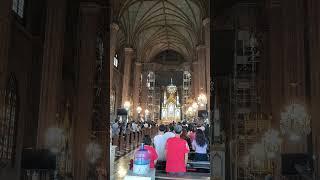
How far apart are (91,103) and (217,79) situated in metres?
3.06

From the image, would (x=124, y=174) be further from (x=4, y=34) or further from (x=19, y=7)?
(x=4, y=34)

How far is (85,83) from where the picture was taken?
8594 mm

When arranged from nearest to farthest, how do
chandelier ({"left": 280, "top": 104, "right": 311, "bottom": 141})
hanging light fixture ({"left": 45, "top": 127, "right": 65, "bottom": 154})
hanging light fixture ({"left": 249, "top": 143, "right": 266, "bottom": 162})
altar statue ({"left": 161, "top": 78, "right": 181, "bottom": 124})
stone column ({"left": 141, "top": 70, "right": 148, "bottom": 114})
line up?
chandelier ({"left": 280, "top": 104, "right": 311, "bottom": 141}) < hanging light fixture ({"left": 45, "top": 127, "right": 65, "bottom": 154}) < hanging light fixture ({"left": 249, "top": 143, "right": 266, "bottom": 162}) < stone column ({"left": 141, "top": 70, "right": 148, "bottom": 114}) < altar statue ({"left": 161, "top": 78, "right": 181, "bottom": 124})

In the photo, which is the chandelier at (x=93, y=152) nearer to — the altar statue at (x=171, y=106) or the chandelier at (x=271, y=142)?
the chandelier at (x=271, y=142)

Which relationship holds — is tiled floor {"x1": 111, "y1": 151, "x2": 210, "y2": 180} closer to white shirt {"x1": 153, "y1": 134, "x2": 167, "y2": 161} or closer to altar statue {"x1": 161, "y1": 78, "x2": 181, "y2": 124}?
white shirt {"x1": 153, "y1": 134, "x2": 167, "y2": 161}

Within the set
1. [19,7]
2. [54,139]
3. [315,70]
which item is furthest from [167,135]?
[19,7]

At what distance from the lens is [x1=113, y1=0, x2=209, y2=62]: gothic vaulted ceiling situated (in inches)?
1054

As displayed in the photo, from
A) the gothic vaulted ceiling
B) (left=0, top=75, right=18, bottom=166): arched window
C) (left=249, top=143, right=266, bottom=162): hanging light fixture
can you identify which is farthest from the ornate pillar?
the gothic vaulted ceiling

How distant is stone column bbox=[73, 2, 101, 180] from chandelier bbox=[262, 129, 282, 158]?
392 cm

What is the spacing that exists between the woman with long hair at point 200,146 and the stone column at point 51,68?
3855 millimetres

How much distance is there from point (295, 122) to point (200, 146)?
3349 millimetres

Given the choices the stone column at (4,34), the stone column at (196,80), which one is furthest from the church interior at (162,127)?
the stone column at (196,80)

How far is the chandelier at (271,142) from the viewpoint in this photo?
7.73 metres

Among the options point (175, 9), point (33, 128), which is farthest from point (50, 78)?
point (175, 9)
